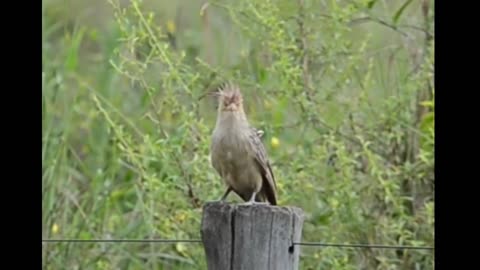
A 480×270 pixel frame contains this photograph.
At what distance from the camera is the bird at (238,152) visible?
4.90 m

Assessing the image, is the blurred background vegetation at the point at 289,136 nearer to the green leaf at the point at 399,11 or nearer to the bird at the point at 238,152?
the green leaf at the point at 399,11

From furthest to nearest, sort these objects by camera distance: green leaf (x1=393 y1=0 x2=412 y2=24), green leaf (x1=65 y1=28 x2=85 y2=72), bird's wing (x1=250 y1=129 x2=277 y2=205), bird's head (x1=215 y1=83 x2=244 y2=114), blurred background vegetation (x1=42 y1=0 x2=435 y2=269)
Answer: green leaf (x1=65 y1=28 x2=85 y2=72), green leaf (x1=393 y1=0 x2=412 y2=24), blurred background vegetation (x1=42 y1=0 x2=435 y2=269), bird's wing (x1=250 y1=129 x2=277 y2=205), bird's head (x1=215 y1=83 x2=244 y2=114)

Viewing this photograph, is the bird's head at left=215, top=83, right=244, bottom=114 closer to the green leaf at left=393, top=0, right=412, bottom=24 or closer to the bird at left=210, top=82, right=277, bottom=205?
the bird at left=210, top=82, right=277, bottom=205

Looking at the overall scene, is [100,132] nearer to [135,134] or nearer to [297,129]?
[135,134]

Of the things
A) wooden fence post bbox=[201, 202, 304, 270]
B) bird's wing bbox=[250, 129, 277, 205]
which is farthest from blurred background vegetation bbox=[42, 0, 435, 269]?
wooden fence post bbox=[201, 202, 304, 270]

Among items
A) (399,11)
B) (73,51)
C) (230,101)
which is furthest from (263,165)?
(73,51)

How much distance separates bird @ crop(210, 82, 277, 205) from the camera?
4897 mm

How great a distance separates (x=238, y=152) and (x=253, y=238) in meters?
1.23

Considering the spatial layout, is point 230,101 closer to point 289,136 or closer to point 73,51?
point 289,136

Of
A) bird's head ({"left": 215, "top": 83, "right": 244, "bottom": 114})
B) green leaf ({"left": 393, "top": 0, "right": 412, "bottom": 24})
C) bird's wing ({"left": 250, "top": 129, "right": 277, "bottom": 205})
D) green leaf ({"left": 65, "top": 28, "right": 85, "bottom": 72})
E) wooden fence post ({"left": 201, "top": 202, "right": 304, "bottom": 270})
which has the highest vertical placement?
green leaf ({"left": 393, "top": 0, "right": 412, "bottom": 24})

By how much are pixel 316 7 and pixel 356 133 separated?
2.31 feet

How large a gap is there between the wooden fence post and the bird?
1.07m

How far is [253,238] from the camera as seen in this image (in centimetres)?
375

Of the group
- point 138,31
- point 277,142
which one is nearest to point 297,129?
point 277,142
